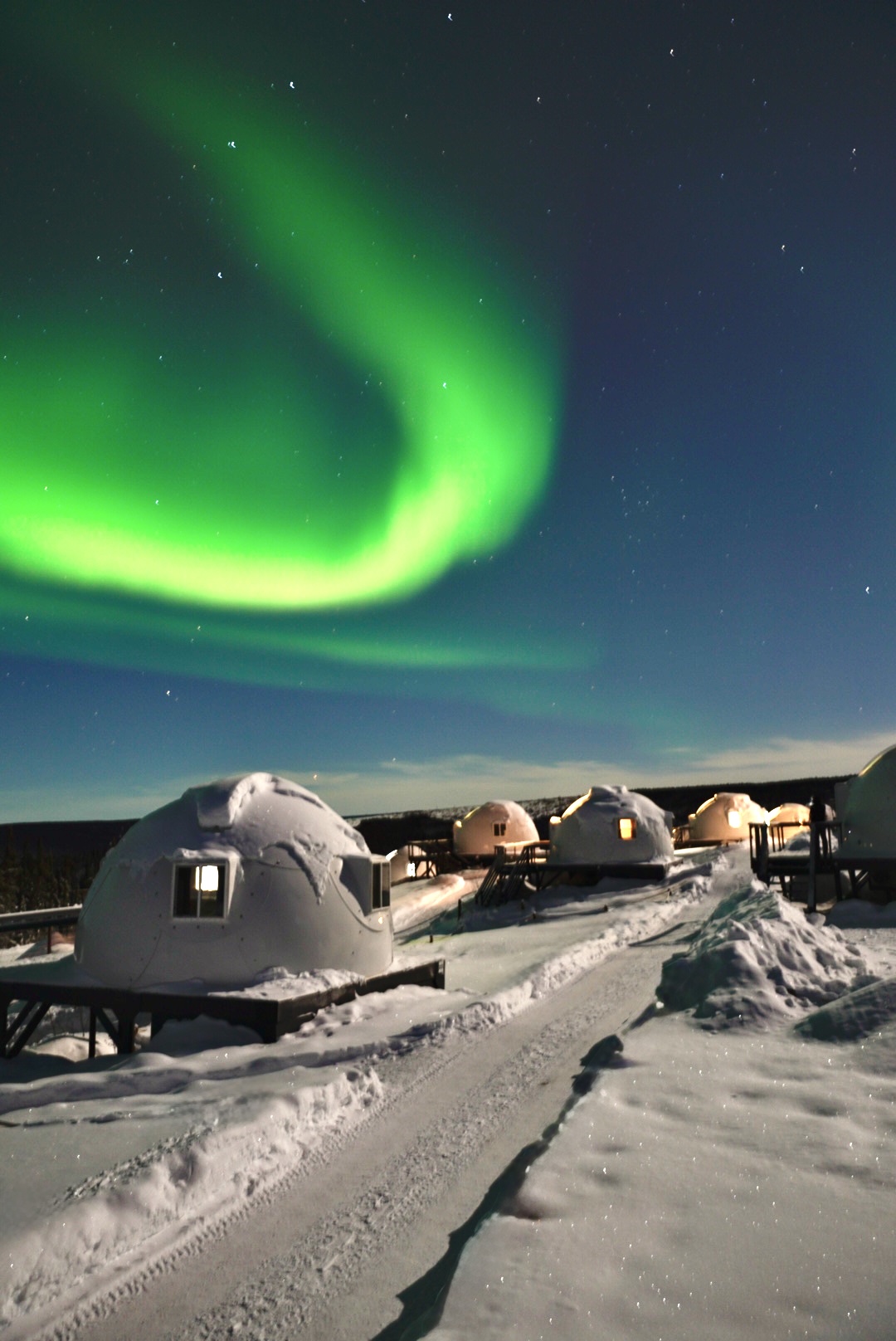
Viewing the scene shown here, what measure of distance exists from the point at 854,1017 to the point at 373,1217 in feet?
16.4

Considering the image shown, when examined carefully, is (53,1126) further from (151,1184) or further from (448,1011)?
(448,1011)

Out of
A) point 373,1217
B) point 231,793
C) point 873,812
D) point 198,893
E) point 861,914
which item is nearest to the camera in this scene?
point 373,1217

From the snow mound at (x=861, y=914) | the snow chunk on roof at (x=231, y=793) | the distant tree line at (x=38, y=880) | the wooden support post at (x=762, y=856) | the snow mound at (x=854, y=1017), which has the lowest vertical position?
the distant tree line at (x=38, y=880)

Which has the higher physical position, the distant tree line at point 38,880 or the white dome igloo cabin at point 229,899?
the white dome igloo cabin at point 229,899

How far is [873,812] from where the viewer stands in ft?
71.1

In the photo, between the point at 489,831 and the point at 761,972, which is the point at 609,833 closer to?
the point at 489,831

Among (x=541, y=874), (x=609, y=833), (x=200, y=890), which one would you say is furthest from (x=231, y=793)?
(x=609, y=833)

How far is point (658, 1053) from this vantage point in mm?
7578

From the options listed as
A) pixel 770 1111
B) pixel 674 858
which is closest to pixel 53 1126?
pixel 770 1111

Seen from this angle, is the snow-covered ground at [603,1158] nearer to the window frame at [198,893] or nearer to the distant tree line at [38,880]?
the window frame at [198,893]

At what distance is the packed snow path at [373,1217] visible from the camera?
4.36 m

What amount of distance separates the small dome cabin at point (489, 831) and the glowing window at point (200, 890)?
106 ft

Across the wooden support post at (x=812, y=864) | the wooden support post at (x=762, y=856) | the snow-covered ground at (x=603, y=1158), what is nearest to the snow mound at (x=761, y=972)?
the snow-covered ground at (x=603, y=1158)

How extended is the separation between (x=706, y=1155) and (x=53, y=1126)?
5966 mm
